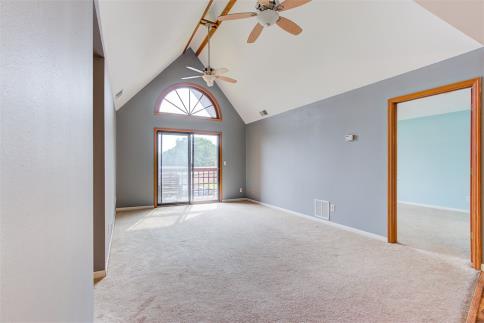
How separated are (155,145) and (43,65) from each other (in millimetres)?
5942

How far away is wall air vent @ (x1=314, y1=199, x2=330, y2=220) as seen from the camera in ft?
15.5

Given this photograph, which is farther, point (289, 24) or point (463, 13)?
point (289, 24)

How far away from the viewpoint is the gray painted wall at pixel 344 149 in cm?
337

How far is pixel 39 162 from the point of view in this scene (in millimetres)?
669

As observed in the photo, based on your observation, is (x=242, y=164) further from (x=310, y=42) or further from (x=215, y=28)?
(x=310, y=42)

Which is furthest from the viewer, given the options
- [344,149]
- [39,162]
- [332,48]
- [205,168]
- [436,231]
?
[205,168]

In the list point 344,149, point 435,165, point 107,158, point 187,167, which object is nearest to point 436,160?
point 435,165

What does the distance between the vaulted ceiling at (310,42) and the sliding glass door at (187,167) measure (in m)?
2.43

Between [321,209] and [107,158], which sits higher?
[107,158]

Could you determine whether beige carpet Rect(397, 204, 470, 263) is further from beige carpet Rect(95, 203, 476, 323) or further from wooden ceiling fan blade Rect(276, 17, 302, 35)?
wooden ceiling fan blade Rect(276, 17, 302, 35)

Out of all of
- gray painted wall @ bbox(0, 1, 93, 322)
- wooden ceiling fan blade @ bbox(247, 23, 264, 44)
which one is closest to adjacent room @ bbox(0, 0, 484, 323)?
gray painted wall @ bbox(0, 1, 93, 322)

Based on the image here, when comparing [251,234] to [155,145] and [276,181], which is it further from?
[155,145]

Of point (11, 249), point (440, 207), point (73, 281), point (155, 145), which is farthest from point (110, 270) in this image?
point (440, 207)

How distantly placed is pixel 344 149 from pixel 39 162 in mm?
4446
